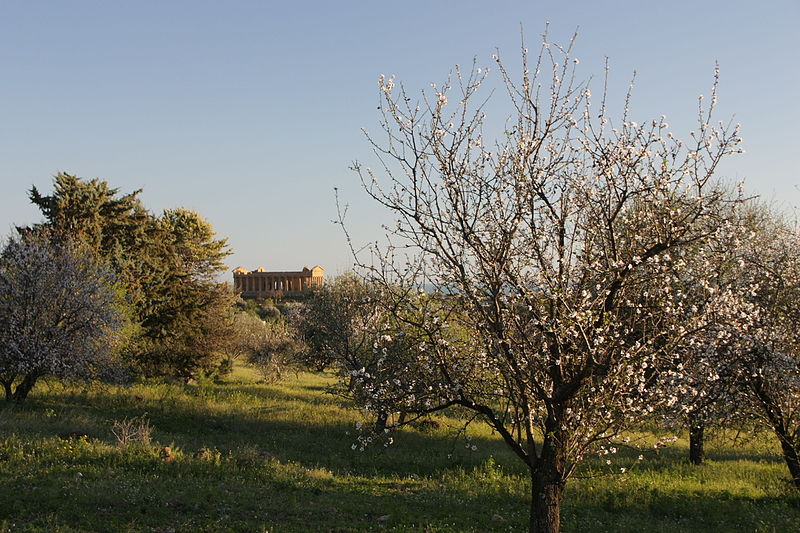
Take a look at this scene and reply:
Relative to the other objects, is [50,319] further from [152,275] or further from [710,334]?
[710,334]

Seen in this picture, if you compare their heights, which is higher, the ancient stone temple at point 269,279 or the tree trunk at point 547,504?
the ancient stone temple at point 269,279

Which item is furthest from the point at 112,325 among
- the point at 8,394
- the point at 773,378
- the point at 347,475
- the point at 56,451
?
the point at 773,378

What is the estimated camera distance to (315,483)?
15.9 m

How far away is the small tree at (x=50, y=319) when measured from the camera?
870 inches

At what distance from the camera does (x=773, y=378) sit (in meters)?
13.5

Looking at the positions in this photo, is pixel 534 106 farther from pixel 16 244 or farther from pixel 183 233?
pixel 183 233

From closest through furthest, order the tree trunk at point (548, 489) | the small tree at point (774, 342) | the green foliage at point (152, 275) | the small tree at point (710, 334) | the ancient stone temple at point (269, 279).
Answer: the small tree at point (710, 334)
the tree trunk at point (548, 489)
the small tree at point (774, 342)
the green foliage at point (152, 275)
the ancient stone temple at point (269, 279)

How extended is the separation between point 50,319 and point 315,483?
47.6 feet

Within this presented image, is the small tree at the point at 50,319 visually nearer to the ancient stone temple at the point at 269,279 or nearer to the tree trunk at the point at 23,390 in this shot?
the tree trunk at the point at 23,390

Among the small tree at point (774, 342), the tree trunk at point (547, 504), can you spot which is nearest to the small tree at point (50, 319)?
the tree trunk at point (547, 504)

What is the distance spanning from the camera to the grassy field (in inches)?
480

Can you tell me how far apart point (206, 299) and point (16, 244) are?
1261cm

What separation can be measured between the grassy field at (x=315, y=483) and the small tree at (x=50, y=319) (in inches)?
71.8

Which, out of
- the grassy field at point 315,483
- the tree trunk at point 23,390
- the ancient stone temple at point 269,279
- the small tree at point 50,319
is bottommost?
the grassy field at point 315,483
